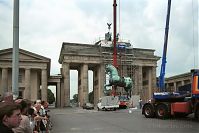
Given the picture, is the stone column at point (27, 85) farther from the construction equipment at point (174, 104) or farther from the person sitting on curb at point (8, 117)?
the person sitting on curb at point (8, 117)

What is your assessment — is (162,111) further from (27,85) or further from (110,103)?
(27,85)

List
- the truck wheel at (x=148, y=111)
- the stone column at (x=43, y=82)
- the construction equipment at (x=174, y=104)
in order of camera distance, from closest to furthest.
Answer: the construction equipment at (x=174, y=104) < the truck wheel at (x=148, y=111) < the stone column at (x=43, y=82)

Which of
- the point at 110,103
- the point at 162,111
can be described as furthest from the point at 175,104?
the point at 110,103

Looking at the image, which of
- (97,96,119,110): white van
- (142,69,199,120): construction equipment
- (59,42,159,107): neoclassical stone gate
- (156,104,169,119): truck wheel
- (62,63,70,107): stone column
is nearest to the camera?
(142,69,199,120): construction equipment

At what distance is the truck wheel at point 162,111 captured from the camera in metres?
26.8

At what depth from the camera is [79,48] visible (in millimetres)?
103375

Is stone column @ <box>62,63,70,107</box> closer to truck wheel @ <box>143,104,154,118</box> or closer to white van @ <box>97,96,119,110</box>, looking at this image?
white van @ <box>97,96,119,110</box>

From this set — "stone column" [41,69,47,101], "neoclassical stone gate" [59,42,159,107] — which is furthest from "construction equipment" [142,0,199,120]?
"neoclassical stone gate" [59,42,159,107]

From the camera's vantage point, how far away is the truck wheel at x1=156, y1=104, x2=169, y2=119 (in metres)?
26.8

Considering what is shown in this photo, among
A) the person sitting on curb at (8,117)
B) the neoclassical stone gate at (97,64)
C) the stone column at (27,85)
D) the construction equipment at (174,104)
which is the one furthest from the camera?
the neoclassical stone gate at (97,64)

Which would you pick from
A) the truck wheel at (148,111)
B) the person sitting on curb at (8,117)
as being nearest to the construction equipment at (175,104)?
the truck wheel at (148,111)

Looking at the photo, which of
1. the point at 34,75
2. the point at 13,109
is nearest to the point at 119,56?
the point at 34,75

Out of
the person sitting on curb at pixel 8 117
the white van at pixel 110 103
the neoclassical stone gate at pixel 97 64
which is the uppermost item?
the neoclassical stone gate at pixel 97 64

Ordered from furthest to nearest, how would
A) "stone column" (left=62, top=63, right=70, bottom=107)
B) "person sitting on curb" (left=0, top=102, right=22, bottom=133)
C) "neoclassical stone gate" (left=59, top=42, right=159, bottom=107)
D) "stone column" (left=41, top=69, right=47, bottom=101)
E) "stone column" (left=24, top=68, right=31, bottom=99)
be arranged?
"neoclassical stone gate" (left=59, top=42, right=159, bottom=107) → "stone column" (left=62, top=63, right=70, bottom=107) → "stone column" (left=41, top=69, right=47, bottom=101) → "stone column" (left=24, top=68, right=31, bottom=99) → "person sitting on curb" (left=0, top=102, right=22, bottom=133)
